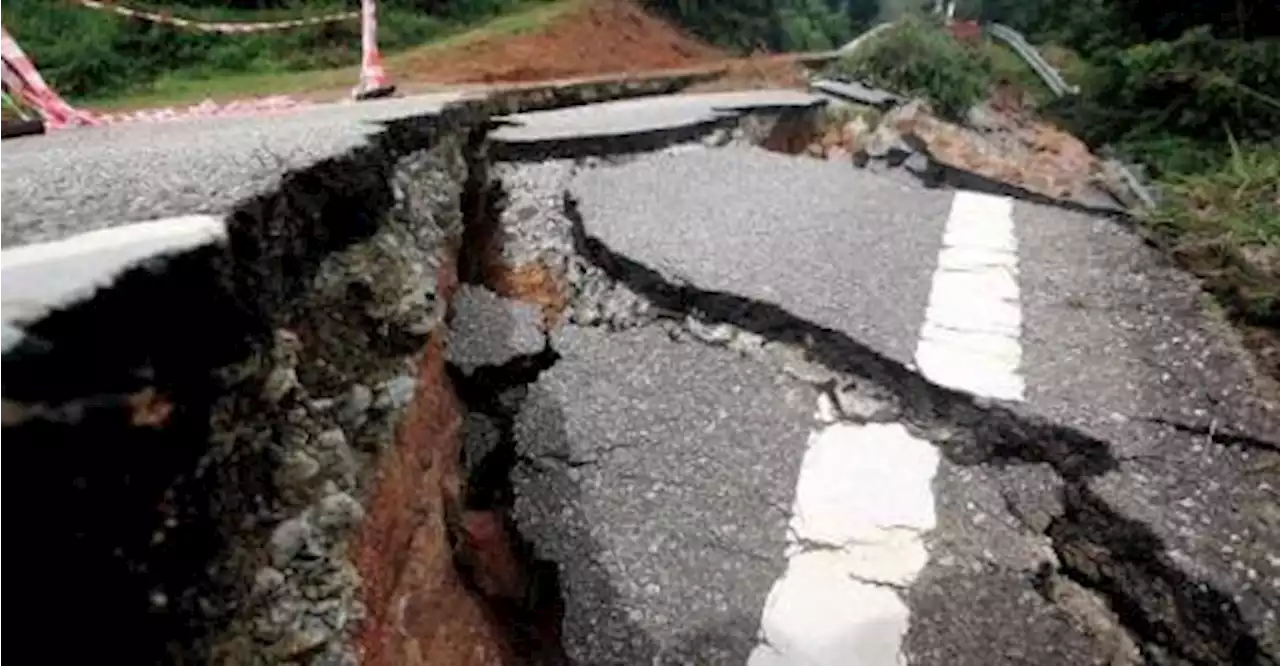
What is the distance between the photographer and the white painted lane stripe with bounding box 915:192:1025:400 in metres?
2.65

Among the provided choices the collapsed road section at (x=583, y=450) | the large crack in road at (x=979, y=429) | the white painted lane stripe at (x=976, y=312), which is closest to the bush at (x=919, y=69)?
the white painted lane stripe at (x=976, y=312)

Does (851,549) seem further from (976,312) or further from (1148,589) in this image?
(976,312)

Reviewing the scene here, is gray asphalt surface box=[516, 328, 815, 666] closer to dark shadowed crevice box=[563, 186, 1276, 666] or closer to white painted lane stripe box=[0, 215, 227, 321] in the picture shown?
dark shadowed crevice box=[563, 186, 1276, 666]

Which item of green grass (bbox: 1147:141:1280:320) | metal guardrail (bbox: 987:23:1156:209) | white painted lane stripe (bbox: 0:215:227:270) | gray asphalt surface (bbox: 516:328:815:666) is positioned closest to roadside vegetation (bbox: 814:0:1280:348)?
green grass (bbox: 1147:141:1280:320)

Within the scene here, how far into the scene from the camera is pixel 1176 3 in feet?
22.6

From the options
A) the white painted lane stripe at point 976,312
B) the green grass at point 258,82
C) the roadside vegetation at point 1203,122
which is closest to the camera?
the white painted lane stripe at point 976,312

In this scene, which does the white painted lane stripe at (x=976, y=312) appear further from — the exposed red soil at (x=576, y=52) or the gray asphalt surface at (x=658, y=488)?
the exposed red soil at (x=576, y=52)

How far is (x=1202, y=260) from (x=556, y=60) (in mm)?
8089

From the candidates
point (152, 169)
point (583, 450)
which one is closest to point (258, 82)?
point (152, 169)

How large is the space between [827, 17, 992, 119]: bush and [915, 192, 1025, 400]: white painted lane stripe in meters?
4.73

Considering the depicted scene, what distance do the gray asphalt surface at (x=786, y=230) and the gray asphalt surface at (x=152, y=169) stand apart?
0.92 meters

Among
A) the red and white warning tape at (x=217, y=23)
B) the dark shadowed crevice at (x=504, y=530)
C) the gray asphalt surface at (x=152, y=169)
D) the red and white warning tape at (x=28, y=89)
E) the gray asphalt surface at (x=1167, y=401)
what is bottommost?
the dark shadowed crevice at (x=504, y=530)

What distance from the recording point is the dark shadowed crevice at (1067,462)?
2.00 meters

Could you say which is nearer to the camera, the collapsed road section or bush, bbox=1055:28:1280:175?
the collapsed road section
